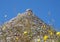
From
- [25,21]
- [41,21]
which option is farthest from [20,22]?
[41,21]

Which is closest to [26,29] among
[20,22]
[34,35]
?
[34,35]

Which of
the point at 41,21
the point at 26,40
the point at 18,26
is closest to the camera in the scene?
the point at 26,40

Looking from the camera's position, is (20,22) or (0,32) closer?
(0,32)

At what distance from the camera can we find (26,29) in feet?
16.1

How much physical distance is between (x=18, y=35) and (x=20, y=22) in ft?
2.84

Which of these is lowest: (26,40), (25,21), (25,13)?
(26,40)

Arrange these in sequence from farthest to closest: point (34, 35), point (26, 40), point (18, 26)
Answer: point (18, 26) → point (34, 35) → point (26, 40)

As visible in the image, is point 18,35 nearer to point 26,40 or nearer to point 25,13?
point 26,40

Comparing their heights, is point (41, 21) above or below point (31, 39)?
above

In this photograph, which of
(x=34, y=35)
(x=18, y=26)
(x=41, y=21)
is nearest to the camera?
(x=34, y=35)

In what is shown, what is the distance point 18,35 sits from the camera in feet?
15.4

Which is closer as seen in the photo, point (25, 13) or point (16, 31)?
point (16, 31)

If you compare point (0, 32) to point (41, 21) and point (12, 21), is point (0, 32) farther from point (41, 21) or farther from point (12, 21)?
point (41, 21)

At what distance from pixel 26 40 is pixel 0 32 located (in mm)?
656
